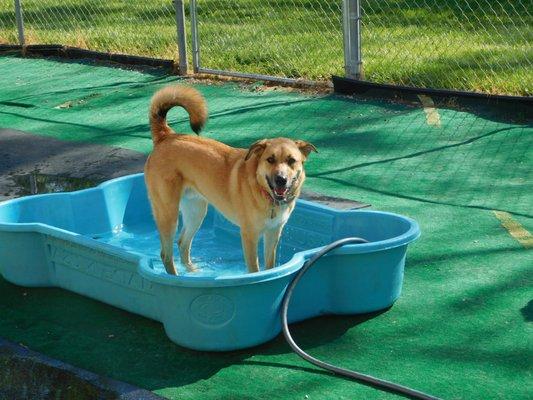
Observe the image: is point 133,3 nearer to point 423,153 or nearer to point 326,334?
point 423,153

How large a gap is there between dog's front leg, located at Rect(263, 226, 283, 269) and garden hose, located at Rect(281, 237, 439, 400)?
0.46 metres

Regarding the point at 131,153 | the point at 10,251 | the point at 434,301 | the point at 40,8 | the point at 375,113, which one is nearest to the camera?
the point at 434,301

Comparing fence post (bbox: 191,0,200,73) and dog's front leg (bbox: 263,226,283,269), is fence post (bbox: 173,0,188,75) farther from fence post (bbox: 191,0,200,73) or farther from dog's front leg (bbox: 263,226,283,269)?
dog's front leg (bbox: 263,226,283,269)

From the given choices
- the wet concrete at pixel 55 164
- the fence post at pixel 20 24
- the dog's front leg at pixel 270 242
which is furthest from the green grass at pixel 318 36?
the dog's front leg at pixel 270 242

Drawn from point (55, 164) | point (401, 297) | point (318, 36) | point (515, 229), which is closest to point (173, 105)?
point (401, 297)

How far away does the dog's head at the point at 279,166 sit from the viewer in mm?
5098

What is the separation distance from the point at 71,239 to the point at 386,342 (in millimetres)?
1783

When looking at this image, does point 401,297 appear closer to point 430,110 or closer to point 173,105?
point 173,105

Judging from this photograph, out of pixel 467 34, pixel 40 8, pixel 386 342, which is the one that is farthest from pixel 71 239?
pixel 40 8

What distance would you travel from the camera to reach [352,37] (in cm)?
1002

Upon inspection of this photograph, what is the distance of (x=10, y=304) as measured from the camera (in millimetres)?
5727

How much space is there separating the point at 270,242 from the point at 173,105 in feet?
3.25

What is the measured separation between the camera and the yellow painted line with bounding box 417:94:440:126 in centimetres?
903

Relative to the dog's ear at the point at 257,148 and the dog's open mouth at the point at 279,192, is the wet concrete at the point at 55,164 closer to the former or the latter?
the dog's ear at the point at 257,148
